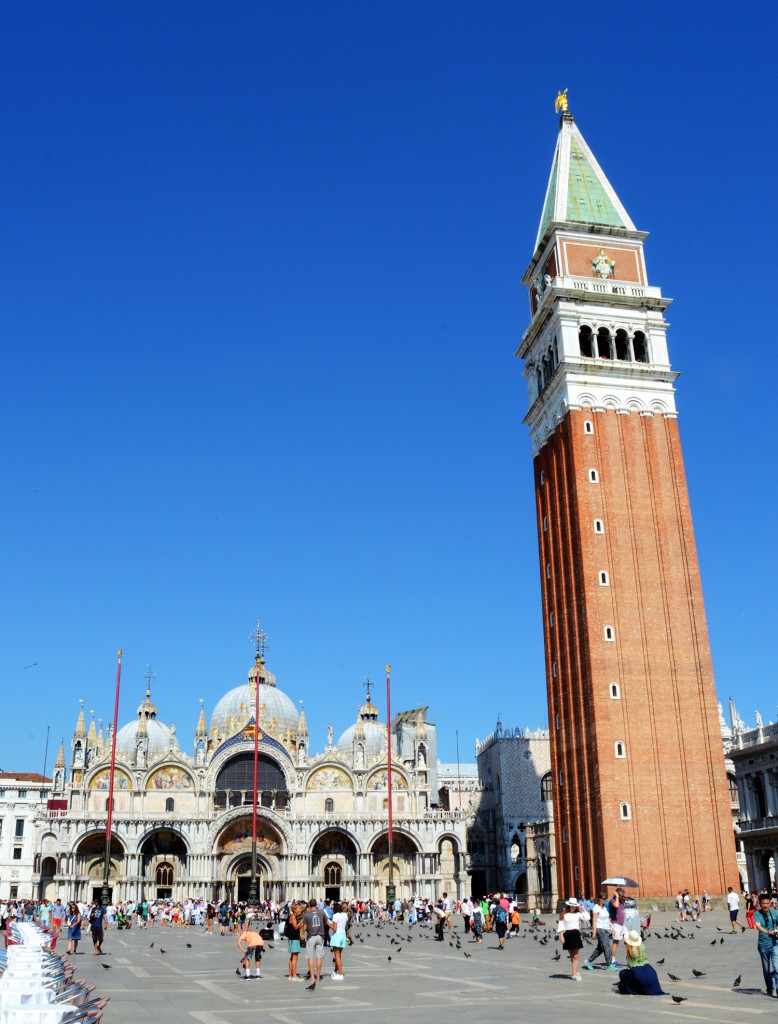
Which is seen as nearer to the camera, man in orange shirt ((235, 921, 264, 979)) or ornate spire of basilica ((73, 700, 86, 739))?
man in orange shirt ((235, 921, 264, 979))

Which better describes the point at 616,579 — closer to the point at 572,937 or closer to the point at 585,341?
the point at 585,341

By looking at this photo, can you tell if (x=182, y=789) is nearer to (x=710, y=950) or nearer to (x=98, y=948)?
(x=98, y=948)

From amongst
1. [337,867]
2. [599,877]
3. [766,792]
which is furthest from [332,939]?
[337,867]

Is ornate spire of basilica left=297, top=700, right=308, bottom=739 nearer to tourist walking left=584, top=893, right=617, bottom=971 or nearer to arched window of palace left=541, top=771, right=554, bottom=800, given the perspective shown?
arched window of palace left=541, top=771, right=554, bottom=800

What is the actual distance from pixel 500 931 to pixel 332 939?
402 inches

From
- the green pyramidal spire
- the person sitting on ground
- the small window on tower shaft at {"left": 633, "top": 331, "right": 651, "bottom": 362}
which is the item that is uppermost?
the green pyramidal spire

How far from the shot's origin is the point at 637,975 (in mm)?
16688

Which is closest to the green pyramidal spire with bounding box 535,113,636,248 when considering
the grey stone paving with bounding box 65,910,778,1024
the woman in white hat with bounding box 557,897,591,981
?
the grey stone paving with bounding box 65,910,778,1024

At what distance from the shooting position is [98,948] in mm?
30719

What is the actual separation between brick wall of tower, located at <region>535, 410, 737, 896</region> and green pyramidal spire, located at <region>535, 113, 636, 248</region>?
12680 mm

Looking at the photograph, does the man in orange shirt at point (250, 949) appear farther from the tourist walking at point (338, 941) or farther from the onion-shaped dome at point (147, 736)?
the onion-shaped dome at point (147, 736)

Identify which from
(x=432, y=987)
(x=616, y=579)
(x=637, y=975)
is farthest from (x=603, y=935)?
(x=616, y=579)

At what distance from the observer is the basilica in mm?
63062

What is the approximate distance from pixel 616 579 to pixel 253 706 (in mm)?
33120
